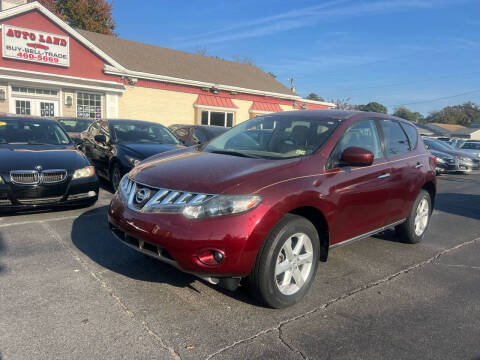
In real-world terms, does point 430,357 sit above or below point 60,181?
below

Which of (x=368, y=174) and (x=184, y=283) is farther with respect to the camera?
(x=368, y=174)

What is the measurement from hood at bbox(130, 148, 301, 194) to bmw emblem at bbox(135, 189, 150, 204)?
0.08m

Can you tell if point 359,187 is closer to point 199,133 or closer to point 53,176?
point 53,176

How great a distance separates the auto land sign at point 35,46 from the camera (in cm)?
1606

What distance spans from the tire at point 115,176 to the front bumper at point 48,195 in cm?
126

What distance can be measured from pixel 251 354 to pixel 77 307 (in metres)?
1.43

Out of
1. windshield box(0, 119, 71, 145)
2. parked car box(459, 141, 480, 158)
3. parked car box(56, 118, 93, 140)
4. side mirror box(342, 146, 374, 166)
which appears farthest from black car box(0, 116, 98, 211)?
parked car box(459, 141, 480, 158)

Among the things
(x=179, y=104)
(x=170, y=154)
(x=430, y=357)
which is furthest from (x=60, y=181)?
(x=179, y=104)

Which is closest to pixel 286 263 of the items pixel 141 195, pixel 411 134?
pixel 141 195

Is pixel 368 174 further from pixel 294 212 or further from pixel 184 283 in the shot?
pixel 184 283

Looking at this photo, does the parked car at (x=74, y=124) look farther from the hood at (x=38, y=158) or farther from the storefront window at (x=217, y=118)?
the storefront window at (x=217, y=118)

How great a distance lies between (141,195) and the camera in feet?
10.7

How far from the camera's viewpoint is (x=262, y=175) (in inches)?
123

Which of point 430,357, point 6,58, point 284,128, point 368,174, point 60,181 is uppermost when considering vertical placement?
point 6,58
